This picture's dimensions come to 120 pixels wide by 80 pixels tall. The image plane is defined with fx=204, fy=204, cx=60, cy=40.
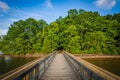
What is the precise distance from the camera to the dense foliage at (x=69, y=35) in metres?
54.2

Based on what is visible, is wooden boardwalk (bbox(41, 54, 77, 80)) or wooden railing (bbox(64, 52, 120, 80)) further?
wooden boardwalk (bbox(41, 54, 77, 80))

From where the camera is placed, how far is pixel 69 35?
55.2 m

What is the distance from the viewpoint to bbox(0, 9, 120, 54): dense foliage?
54156mm

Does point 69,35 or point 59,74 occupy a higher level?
point 69,35

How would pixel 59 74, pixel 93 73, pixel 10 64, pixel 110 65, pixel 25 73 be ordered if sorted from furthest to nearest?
pixel 10 64 < pixel 110 65 < pixel 59 74 < pixel 25 73 < pixel 93 73

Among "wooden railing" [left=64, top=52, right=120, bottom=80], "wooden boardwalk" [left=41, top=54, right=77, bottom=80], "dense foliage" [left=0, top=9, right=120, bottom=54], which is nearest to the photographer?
"wooden railing" [left=64, top=52, right=120, bottom=80]

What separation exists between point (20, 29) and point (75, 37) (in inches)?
822

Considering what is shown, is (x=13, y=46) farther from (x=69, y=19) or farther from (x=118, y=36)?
(x=118, y=36)

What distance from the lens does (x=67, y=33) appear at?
5544cm

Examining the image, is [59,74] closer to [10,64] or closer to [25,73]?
[25,73]

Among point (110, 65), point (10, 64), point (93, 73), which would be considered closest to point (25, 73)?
point (93, 73)

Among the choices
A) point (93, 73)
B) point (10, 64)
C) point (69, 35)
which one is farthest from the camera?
point (69, 35)

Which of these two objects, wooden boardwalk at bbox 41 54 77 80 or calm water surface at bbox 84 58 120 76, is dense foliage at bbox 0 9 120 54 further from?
wooden boardwalk at bbox 41 54 77 80

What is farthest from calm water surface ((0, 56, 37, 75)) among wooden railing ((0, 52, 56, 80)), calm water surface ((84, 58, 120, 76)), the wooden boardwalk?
wooden railing ((0, 52, 56, 80))
